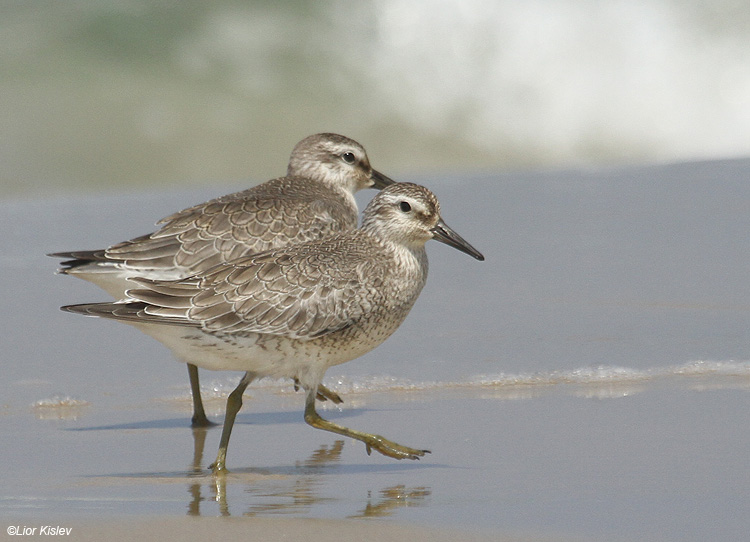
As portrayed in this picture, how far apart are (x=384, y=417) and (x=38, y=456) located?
6.08 feet

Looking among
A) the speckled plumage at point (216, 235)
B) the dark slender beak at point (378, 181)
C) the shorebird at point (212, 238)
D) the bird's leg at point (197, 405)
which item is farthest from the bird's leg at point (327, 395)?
the dark slender beak at point (378, 181)

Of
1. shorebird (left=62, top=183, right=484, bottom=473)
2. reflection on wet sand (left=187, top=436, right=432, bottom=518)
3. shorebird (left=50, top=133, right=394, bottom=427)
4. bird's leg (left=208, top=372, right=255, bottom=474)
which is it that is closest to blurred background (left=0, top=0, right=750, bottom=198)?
shorebird (left=50, top=133, right=394, bottom=427)

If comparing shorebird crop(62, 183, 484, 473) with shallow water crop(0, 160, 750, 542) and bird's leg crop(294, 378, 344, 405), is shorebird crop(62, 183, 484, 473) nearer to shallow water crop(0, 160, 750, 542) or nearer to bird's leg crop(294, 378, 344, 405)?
shallow water crop(0, 160, 750, 542)

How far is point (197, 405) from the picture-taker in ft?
22.6

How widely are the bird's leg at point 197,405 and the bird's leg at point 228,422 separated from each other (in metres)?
0.87

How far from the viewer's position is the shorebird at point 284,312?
19.0 ft

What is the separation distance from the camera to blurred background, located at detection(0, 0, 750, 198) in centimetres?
1620

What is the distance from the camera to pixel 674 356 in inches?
296

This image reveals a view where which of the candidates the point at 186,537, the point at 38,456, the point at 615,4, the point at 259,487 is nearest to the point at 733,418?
the point at 259,487

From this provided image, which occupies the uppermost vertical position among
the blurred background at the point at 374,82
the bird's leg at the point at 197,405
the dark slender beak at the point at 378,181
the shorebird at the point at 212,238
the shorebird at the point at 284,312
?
the blurred background at the point at 374,82

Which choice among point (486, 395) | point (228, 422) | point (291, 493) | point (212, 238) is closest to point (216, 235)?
point (212, 238)

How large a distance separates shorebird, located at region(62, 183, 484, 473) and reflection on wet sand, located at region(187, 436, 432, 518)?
171 millimetres

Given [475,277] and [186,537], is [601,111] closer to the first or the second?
[475,277]

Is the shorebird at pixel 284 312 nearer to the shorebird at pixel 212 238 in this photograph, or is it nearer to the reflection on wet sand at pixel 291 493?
the reflection on wet sand at pixel 291 493
